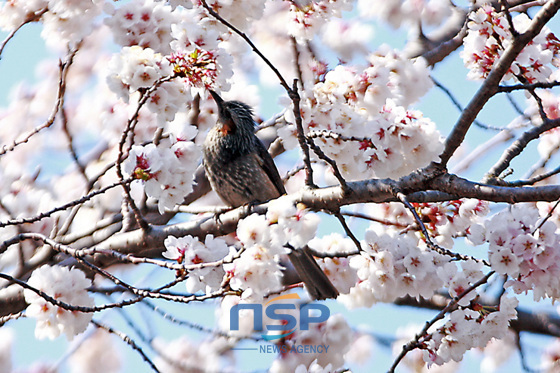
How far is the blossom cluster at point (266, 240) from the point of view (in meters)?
1.85

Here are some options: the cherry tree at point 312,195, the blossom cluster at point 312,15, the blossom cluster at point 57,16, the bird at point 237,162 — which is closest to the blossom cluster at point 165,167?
the cherry tree at point 312,195

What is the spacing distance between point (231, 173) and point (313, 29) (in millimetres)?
1257

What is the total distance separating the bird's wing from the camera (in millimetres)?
4004

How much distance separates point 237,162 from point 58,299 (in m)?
1.98

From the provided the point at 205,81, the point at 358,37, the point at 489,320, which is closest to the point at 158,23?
the point at 205,81

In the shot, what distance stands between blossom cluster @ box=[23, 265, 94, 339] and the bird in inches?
68.7

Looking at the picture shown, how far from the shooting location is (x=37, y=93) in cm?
522

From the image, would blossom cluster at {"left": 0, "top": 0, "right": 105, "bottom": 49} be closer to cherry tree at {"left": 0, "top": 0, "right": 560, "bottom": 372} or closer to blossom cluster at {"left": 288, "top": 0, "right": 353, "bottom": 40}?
cherry tree at {"left": 0, "top": 0, "right": 560, "bottom": 372}

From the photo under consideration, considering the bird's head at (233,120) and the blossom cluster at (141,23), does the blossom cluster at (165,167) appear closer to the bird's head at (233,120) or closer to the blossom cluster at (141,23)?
the blossom cluster at (141,23)

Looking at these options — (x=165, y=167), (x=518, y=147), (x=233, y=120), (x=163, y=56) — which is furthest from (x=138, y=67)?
(x=233, y=120)

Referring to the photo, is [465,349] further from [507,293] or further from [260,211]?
[260,211]

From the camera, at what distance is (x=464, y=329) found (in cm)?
246

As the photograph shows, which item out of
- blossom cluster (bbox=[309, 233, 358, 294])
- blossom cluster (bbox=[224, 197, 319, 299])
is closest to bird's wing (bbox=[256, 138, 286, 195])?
blossom cluster (bbox=[309, 233, 358, 294])

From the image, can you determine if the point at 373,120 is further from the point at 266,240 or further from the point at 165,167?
the point at 165,167
